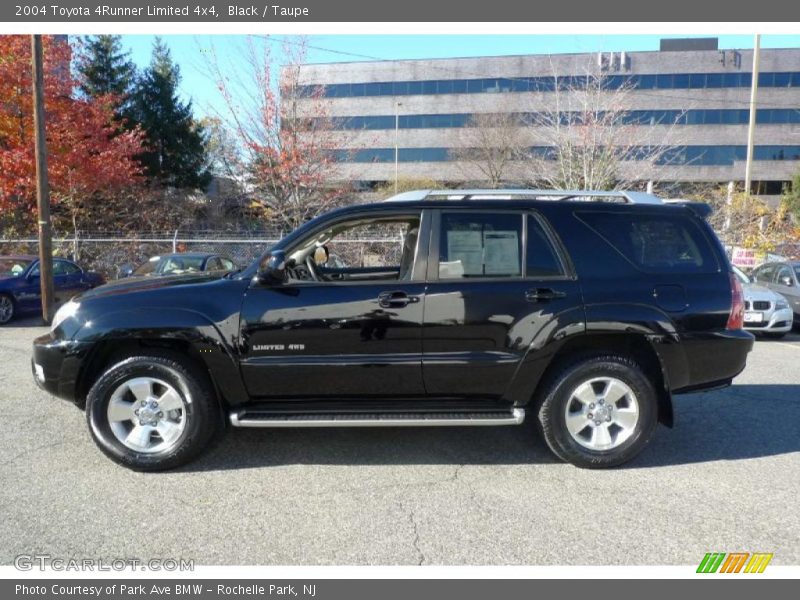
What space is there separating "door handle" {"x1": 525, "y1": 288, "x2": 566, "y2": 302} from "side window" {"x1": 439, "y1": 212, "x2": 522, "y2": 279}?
0.57ft

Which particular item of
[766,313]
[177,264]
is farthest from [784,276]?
[177,264]

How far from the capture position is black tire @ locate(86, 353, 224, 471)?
4.05m

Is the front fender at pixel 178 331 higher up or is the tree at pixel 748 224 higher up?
the tree at pixel 748 224

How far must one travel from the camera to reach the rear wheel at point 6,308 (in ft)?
35.8

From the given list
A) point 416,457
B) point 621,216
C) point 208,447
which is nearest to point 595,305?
point 621,216

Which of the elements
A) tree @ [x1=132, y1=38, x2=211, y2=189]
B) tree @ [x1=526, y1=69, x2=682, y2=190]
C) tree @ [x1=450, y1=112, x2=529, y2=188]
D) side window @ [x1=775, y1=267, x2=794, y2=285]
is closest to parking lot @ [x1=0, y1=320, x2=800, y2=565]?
side window @ [x1=775, y1=267, x2=794, y2=285]

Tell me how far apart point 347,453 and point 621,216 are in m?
2.77

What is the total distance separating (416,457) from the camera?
440 centimetres

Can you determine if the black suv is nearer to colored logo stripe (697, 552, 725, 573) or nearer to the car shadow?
the car shadow

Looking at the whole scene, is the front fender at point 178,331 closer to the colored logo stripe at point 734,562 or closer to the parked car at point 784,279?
the colored logo stripe at point 734,562

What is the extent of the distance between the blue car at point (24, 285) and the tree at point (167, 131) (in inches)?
545

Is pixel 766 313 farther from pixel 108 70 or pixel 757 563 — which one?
pixel 108 70

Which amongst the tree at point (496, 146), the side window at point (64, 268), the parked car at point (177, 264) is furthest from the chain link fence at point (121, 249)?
the tree at point (496, 146)

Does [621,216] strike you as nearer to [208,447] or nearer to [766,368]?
[208,447]
